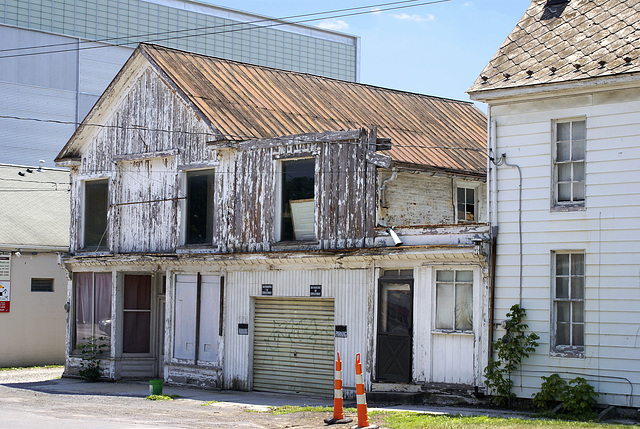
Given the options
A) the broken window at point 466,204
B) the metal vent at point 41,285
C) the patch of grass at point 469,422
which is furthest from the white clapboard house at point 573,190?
the metal vent at point 41,285

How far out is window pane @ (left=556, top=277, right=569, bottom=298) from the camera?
15.8 metres

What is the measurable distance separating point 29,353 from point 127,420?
1514 centimetres

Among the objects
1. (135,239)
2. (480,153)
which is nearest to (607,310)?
(480,153)

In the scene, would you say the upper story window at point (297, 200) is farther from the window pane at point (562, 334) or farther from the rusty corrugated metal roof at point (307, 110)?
the window pane at point (562, 334)

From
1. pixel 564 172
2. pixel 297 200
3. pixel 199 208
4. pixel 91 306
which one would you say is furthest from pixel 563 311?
pixel 91 306

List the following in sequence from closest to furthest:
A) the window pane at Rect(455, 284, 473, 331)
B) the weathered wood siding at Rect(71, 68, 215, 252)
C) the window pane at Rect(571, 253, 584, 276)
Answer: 1. the window pane at Rect(571, 253, 584, 276)
2. the window pane at Rect(455, 284, 473, 331)
3. the weathered wood siding at Rect(71, 68, 215, 252)

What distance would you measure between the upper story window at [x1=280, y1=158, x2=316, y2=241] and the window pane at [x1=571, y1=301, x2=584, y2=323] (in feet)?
20.6

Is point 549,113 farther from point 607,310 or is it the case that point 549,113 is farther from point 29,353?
point 29,353

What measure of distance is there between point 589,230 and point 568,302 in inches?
51.1

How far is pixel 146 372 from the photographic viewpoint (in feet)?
80.5

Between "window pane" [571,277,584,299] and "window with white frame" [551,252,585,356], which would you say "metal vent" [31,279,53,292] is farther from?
"window pane" [571,277,584,299]

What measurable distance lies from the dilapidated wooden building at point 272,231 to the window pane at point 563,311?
136cm

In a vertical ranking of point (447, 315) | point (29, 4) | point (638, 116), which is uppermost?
point (29, 4)

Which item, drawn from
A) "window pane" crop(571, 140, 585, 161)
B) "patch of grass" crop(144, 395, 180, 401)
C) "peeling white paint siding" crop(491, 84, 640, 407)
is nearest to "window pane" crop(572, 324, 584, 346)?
"peeling white paint siding" crop(491, 84, 640, 407)
